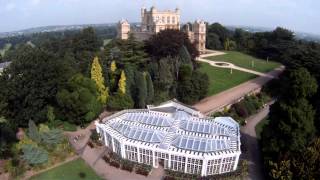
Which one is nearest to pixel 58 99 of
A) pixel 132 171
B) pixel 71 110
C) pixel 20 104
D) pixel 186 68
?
pixel 71 110

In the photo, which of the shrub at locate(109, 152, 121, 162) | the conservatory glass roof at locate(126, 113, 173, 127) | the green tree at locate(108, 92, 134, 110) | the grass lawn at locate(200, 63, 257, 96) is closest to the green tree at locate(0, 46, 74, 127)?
the green tree at locate(108, 92, 134, 110)

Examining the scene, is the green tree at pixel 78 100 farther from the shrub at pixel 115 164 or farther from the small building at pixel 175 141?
the shrub at pixel 115 164

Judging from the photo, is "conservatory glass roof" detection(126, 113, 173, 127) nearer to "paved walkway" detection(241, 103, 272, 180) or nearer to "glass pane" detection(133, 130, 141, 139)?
"glass pane" detection(133, 130, 141, 139)

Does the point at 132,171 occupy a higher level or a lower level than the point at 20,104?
lower

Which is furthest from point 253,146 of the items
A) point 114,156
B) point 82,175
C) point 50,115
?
point 50,115

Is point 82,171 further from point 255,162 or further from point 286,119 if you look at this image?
point 286,119

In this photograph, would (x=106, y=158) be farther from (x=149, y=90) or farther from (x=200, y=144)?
(x=149, y=90)

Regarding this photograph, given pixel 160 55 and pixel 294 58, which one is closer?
pixel 294 58
